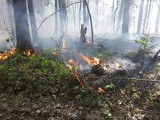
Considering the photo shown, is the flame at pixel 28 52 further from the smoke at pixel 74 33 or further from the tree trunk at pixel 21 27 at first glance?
the smoke at pixel 74 33

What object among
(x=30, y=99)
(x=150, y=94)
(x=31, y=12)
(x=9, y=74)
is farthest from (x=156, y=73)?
(x=31, y=12)

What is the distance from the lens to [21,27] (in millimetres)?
9766

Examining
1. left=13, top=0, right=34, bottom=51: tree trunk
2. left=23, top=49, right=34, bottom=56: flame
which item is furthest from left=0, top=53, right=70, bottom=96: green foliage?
left=13, top=0, right=34, bottom=51: tree trunk

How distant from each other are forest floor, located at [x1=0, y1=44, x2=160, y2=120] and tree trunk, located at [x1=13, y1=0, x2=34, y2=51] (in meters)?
2.57

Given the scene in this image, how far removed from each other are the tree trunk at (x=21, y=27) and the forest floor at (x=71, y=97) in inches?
101

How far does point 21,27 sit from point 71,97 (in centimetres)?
542

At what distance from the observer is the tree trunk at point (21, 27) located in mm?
9547

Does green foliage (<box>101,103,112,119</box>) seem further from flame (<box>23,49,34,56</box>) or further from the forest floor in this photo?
flame (<box>23,49,34,56</box>)

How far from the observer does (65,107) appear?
5.48 meters

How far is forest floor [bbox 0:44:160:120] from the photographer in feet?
17.1

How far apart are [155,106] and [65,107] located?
8.49 feet

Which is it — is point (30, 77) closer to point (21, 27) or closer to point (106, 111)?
point (106, 111)

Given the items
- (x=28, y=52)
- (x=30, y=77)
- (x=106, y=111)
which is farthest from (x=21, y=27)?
(x=106, y=111)

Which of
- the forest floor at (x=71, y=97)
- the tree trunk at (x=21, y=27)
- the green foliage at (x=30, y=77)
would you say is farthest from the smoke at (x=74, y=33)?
the forest floor at (x=71, y=97)
